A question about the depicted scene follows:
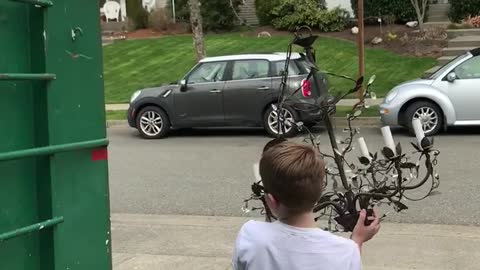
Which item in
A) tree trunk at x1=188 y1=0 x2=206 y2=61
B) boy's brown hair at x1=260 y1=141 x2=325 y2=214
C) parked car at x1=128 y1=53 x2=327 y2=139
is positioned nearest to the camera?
boy's brown hair at x1=260 y1=141 x2=325 y2=214

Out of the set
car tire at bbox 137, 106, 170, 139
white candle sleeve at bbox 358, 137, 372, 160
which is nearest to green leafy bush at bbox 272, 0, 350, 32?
car tire at bbox 137, 106, 170, 139

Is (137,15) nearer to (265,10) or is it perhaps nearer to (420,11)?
(265,10)

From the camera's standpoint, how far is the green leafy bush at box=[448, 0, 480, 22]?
22822 mm

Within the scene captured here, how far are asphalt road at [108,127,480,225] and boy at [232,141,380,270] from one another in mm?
4918

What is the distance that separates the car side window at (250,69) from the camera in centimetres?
1347

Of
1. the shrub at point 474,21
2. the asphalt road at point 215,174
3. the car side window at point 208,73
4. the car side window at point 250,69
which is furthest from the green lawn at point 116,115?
the shrub at point 474,21

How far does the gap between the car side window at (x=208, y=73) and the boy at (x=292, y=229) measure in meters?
11.6

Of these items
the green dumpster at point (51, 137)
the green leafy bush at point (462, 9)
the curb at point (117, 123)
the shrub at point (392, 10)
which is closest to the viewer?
the green dumpster at point (51, 137)

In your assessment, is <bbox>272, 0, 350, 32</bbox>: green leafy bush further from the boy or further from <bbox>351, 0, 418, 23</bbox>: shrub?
the boy

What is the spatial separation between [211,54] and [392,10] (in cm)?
668

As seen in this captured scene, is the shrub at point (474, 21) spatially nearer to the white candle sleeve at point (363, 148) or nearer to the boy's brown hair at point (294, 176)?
the white candle sleeve at point (363, 148)

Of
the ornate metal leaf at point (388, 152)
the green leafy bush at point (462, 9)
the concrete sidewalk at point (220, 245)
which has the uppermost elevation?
the green leafy bush at point (462, 9)

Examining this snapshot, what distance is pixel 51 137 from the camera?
2.65 metres

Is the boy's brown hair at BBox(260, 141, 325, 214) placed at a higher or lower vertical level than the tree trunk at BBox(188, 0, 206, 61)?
lower
